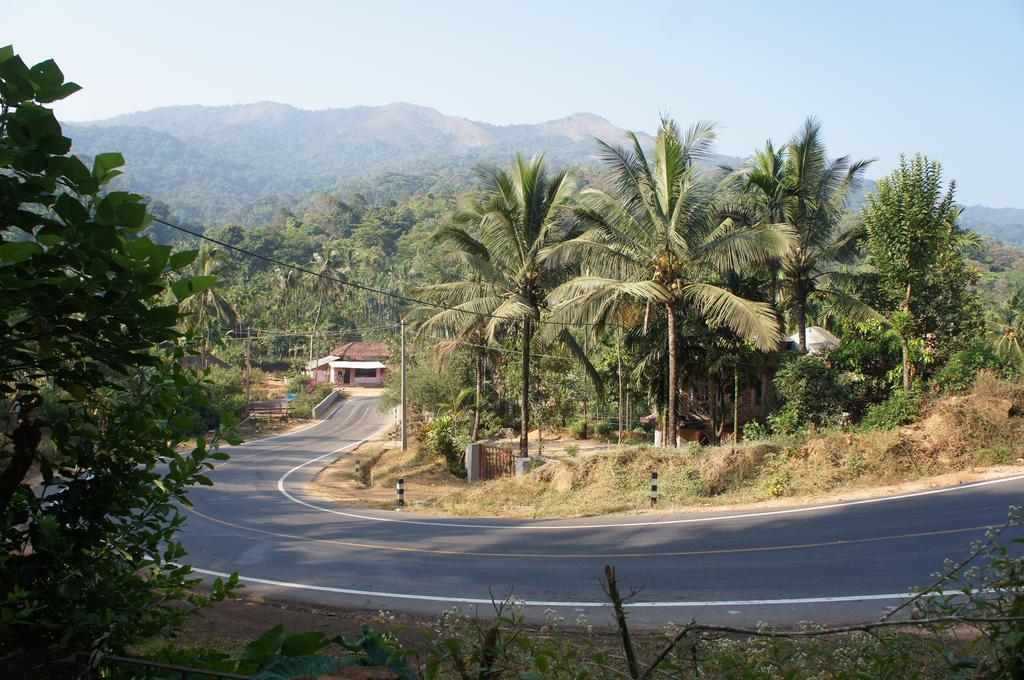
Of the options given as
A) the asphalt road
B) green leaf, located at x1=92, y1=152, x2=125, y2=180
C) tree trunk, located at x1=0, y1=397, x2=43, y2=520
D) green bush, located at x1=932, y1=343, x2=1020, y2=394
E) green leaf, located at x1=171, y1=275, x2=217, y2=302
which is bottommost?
the asphalt road

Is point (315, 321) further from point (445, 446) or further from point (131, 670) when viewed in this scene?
point (131, 670)

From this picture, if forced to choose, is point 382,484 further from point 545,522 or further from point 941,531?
point 941,531

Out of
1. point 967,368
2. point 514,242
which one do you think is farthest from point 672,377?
point 967,368

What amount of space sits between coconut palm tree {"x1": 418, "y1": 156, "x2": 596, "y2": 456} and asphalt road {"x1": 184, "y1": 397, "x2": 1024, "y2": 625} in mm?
6238

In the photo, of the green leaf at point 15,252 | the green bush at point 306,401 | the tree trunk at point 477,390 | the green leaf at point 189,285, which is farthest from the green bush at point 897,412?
the green bush at point 306,401

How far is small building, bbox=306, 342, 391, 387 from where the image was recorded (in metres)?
75.5

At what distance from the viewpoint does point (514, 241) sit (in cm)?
2088

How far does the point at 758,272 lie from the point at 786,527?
35.3ft

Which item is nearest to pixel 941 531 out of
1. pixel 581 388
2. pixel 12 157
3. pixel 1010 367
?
pixel 1010 367

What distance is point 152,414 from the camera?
10.4 ft

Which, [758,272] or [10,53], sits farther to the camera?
[758,272]

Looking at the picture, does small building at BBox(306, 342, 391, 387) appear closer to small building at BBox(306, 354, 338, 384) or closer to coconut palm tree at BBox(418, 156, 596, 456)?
small building at BBox(306, 354, 338, 384)

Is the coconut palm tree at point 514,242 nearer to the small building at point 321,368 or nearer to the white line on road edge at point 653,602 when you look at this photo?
the white line on road edge at point 653,602

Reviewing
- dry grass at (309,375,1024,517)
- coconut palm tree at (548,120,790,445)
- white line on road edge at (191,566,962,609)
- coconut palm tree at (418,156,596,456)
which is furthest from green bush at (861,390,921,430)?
white line on road edge at (191,566,962,609)
